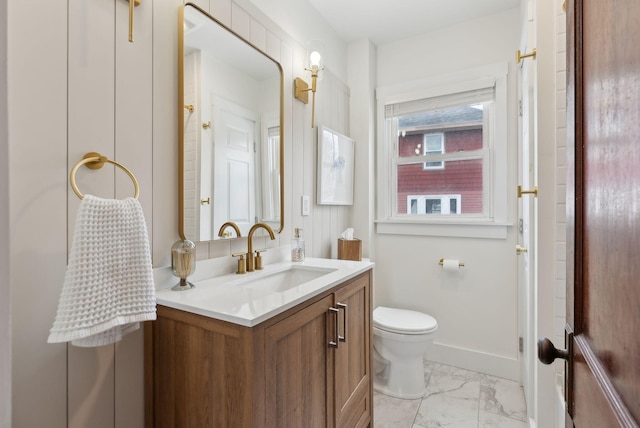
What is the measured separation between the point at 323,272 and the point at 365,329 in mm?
352

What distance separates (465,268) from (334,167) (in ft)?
4.01

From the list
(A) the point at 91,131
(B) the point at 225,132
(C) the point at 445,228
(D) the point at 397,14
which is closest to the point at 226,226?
(B) the point at 225,132

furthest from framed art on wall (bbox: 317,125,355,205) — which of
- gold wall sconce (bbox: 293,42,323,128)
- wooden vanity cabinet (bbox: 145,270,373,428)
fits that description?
wooden vanity cabinet (bbox: 145,270,373,428)

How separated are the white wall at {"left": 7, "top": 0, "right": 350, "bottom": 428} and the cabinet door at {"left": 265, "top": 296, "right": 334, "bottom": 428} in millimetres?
489

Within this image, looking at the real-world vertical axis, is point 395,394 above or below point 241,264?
below

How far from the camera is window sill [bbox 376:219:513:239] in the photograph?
7.59ft

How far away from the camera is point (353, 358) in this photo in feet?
4.92

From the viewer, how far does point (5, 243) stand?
39cm

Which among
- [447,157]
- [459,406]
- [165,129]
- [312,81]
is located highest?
[312,81]

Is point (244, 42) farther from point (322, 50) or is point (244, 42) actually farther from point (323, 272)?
point (323, 272)

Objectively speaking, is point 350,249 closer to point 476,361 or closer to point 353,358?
point 353,358

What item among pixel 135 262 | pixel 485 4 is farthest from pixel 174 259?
pixel 485 4

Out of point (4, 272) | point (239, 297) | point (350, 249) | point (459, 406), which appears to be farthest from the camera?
point (350, 249)

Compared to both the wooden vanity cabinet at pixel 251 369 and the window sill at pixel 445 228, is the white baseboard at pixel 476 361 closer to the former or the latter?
the window sill at pixel 445 228
